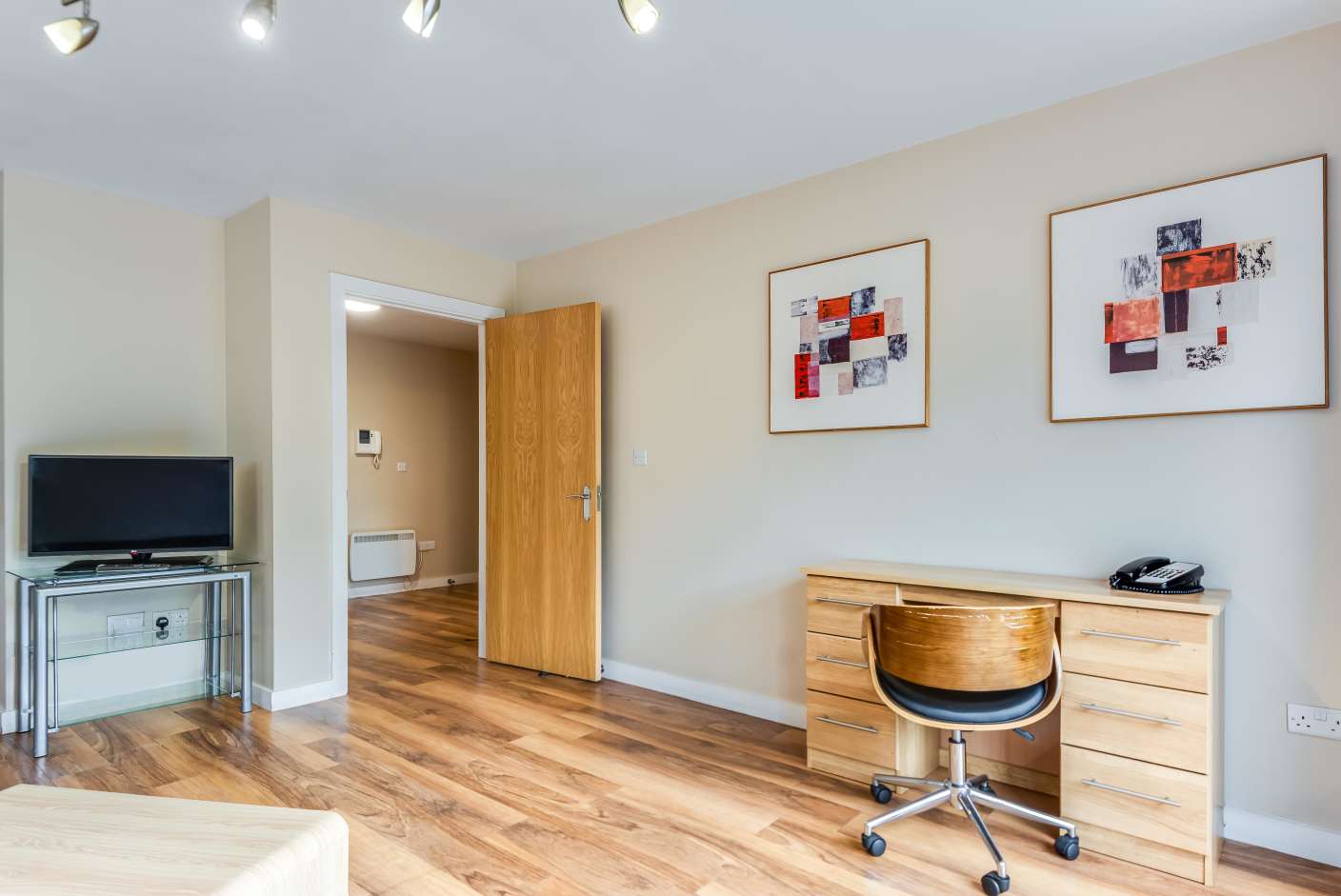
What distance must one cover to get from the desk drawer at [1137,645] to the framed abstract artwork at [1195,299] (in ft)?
2.38

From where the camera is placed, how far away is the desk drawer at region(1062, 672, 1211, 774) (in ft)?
7.07

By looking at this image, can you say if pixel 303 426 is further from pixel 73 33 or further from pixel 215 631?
pixel 73 33

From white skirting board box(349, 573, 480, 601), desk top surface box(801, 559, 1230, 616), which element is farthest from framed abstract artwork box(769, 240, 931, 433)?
white skirting board box(349, 573, 480, 601)

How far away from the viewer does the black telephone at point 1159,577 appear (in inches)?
89.3

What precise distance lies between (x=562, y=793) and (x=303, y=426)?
2328 mm

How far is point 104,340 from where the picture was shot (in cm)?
371

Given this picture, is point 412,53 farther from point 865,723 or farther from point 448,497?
point 448,497

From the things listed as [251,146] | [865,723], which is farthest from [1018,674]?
[251,146]

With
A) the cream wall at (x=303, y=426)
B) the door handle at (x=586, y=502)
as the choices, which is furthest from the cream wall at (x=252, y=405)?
the door handle at (x=586, y=502)

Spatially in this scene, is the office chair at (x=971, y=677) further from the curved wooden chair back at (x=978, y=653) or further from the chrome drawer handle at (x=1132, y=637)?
the chrome drawer handle at (x=1132, y=637)

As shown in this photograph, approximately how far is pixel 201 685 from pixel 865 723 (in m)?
3.36

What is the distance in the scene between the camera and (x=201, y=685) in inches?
153

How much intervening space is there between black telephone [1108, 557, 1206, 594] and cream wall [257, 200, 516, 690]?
361 centimetres

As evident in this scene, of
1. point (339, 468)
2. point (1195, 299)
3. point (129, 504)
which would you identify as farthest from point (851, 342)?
point (129, 504)
